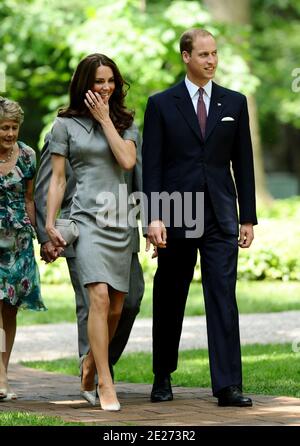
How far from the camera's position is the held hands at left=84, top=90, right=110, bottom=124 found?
686 cm

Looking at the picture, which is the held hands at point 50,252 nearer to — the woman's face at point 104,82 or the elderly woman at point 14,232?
the elderly woman at point 14,232

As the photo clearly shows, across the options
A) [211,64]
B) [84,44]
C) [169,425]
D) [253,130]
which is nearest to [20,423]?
[169,425]

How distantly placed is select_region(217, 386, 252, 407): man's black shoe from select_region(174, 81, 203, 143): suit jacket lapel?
1399 millimetres

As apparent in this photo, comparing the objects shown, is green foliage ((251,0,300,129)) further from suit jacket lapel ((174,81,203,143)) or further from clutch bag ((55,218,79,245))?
clutch bag ((55,218,79,245))

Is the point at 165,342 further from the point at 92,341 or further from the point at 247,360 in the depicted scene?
the point at 247,360

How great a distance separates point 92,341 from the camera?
6.79m

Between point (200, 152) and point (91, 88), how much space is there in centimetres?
71

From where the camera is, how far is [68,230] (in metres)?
6.87

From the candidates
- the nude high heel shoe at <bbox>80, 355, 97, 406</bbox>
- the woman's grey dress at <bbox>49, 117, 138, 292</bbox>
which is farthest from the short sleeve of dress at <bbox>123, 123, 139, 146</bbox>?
the nude high heel shoe at <bbox>80, 355, 97, 406</bbox>

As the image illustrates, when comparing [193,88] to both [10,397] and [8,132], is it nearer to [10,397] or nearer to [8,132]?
[8,132]

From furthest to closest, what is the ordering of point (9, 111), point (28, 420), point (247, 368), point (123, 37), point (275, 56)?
point (275, 56) → point (123, 37) → point (247, 368) → point (9, 111) → point (28, 420)

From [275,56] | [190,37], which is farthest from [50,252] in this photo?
[275,56]

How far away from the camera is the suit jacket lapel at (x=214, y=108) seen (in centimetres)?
705

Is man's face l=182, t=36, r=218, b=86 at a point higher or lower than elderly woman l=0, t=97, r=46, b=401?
higher
